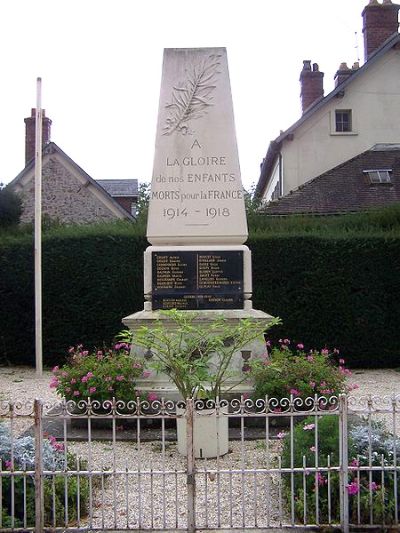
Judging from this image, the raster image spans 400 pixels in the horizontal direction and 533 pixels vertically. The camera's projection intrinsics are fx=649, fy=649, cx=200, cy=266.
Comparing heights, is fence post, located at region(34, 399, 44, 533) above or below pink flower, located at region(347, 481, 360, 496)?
above

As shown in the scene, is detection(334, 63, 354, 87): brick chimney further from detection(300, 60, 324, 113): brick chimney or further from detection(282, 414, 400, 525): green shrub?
detection(282, 414, 400, 525): green shrub

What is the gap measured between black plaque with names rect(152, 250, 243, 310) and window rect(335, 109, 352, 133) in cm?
1504

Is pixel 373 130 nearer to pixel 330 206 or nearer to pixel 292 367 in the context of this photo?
pixel 330 206

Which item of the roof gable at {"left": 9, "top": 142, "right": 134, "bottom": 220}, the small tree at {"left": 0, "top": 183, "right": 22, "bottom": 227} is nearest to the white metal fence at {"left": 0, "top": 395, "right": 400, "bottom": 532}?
the small tree at {"left": 0, "top": 183, "right": 22, "bottom": 227}

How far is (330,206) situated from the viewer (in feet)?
60.5

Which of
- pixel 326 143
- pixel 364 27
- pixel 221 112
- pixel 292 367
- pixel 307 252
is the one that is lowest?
pixel 292 367

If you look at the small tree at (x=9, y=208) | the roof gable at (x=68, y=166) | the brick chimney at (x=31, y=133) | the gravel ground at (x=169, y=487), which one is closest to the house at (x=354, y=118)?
the roof gable at (x=68, y=166)

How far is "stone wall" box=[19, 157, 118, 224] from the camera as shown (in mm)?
22312

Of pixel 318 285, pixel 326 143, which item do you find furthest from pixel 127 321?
pixel 326 143

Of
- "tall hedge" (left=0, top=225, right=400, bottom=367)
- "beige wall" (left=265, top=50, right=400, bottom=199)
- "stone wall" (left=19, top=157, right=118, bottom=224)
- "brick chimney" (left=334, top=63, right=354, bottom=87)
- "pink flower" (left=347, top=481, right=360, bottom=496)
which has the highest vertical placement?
"brick chimney" (left=334, top=63, right=354, bottom=87)

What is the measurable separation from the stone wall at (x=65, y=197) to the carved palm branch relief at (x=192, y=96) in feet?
46.0

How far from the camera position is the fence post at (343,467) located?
401 cm

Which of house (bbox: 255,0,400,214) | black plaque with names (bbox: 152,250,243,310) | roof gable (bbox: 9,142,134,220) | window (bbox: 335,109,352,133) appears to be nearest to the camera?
black plaque with names (bbox: 152,250,243,310)

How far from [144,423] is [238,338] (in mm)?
1739
